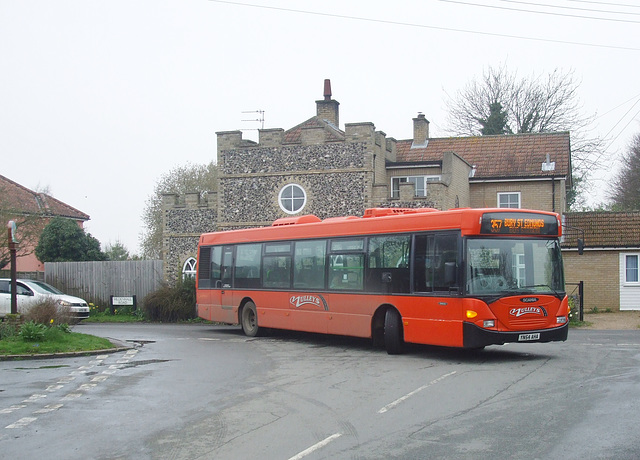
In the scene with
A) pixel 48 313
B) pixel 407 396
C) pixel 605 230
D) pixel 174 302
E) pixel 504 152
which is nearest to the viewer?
pixel 407 396

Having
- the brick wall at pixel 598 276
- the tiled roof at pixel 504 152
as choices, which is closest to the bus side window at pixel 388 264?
the brick wall at pixel 598 276

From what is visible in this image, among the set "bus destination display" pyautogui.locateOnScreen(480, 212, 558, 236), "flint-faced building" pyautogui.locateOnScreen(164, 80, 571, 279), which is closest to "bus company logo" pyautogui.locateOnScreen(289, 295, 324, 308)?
"bus destination display" pyautogui.locateOnScreen(480, 212, 558, 236)

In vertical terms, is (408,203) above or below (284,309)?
above

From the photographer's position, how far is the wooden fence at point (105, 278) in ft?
106

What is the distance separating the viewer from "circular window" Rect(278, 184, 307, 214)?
30094mm

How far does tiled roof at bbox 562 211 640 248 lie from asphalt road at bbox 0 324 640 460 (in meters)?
Result: 14.1

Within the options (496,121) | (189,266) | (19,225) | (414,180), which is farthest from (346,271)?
(496,121)

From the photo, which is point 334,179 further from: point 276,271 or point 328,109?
point 276,271

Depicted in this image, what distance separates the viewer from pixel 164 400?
10.9 meters

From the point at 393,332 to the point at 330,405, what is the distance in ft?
17.9

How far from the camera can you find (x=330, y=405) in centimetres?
1019

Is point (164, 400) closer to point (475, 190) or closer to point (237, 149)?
point (237, 149)

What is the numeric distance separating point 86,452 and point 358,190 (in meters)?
22.0

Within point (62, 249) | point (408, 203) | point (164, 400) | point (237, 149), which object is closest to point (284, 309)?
point (164, 400)
